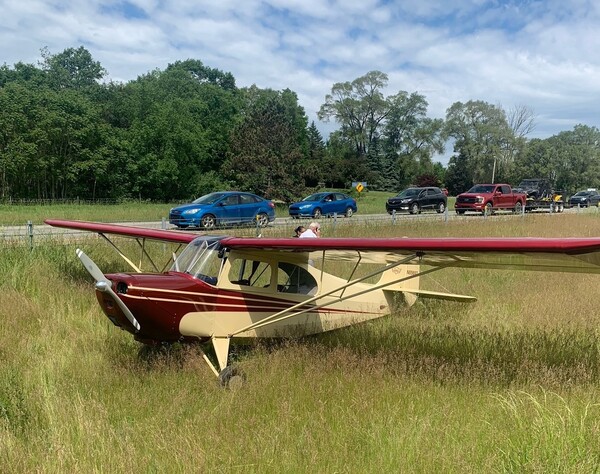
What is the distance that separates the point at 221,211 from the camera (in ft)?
67.4

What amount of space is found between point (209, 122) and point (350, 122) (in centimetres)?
3145

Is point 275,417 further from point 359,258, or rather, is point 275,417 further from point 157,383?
point 359,258

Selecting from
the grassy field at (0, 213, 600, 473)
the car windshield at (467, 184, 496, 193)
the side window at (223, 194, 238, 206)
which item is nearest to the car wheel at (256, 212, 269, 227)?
the side window at (223, 194, 238, 206)

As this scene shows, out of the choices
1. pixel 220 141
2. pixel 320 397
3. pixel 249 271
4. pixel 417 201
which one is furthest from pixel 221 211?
pixel 220 141

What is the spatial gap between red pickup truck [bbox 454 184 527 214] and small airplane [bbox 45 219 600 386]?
24.1m

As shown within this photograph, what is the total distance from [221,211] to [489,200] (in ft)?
58.4

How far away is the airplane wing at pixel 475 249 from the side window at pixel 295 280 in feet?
2.24

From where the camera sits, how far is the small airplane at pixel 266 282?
17.2ft

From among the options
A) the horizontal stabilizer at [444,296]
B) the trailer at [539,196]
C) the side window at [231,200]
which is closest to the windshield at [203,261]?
the horizontal stabilizer at [444,296]

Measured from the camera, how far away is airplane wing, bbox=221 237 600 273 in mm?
4582

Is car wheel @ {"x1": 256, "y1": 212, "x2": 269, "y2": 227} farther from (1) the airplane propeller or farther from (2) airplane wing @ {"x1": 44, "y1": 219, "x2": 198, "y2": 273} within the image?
(1) the airplane propeller

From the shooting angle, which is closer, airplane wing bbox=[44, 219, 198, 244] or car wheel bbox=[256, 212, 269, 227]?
airplane wing bbox=[44, 219, 198, 244]

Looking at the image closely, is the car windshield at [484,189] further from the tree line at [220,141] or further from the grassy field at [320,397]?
the grassy field at [320,397]

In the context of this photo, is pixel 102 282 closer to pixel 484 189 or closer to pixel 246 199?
pixel 246 199
